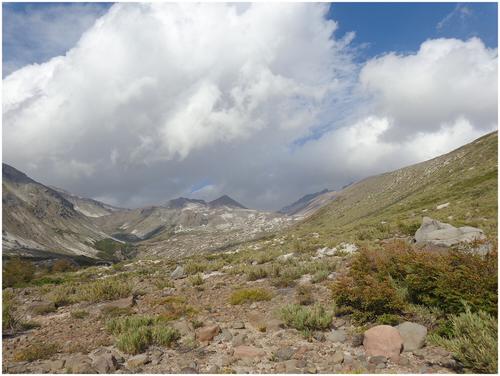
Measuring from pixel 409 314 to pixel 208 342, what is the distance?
5.72 m

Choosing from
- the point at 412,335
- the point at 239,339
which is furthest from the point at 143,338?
the point at 412,335

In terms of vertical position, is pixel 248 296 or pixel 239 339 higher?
pixel 248 296

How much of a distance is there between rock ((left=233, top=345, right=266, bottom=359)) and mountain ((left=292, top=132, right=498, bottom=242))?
17.7 meters

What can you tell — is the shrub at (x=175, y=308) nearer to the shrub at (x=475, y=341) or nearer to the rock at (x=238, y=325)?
the rock at (x=238, y=325)

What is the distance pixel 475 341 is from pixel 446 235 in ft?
41.1

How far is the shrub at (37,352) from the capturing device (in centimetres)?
921

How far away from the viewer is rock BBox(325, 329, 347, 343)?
9.44m

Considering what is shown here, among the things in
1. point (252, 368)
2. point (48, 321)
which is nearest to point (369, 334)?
point (252, 368)

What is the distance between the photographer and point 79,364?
27.5 feet

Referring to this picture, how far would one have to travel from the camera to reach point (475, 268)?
9633 millimetres

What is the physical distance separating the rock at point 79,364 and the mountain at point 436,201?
69.4 feet

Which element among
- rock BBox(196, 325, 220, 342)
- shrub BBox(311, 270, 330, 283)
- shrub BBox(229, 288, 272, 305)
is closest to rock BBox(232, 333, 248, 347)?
rock BBox(196, 325, 220, 342)

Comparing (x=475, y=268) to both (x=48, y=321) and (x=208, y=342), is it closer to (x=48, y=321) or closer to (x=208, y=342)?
(x=208, y=342)

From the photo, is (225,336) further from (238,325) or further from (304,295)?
(304,295)
